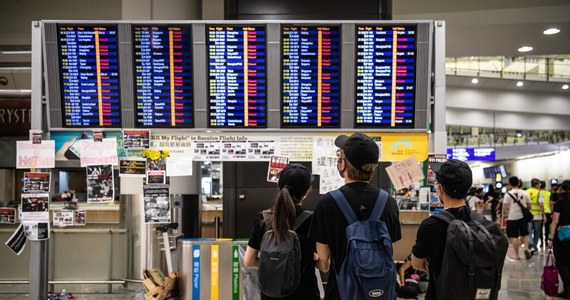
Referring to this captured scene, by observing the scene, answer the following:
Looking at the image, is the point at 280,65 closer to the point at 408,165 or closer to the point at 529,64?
the point at 408,165

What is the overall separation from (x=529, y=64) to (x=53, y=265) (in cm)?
1786

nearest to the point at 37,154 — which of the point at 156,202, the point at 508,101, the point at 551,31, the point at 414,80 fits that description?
the point at 156,202

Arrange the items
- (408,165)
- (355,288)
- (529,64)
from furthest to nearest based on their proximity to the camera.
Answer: (529,64), (408,165), (355,288)

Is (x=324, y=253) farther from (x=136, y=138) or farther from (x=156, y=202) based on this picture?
(x=136, y=138)

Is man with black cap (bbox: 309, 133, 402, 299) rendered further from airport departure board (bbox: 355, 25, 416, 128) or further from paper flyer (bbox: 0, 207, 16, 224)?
paper flyer (bbox: 0, 207, 16, 224)

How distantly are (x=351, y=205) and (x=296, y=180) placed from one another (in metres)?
0.55

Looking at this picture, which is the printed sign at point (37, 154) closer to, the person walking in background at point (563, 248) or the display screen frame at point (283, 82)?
the display screen frame at point (283, 82)

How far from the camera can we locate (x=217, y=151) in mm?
4629

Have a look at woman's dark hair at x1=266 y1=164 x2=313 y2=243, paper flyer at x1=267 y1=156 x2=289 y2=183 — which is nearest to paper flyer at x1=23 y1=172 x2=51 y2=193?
paper flyer at x1=267 y1=156 x2=289 y2=183

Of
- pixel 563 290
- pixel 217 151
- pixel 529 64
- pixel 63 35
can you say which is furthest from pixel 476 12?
pixel 529 64

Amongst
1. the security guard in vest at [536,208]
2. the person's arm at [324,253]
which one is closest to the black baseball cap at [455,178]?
the person's arm at [324,253]

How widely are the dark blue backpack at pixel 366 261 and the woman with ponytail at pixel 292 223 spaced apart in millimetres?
505

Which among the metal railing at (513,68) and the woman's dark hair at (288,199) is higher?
the metal railing at (513,68)

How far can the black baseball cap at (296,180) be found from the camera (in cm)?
334
